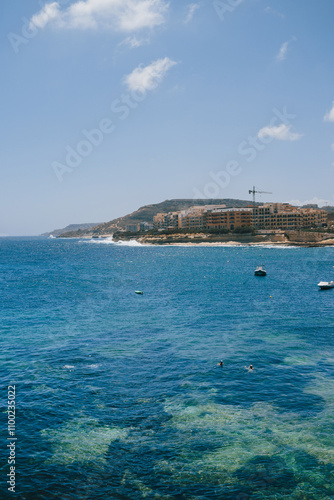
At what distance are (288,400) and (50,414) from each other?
1739 centimetres

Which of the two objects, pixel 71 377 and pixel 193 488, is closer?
pixel 193 488

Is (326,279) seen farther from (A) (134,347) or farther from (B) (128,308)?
(A) (134,347)

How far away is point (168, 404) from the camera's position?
87.6ft

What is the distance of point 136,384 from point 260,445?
11.7 meters

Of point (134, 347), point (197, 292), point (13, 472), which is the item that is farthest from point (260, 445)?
point (197, 292)

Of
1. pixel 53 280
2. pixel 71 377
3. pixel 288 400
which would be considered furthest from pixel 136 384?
pixel 53 280

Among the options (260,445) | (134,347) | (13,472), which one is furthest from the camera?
(134,347)

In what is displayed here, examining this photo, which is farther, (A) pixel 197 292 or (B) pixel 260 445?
(A) pixel 197 292

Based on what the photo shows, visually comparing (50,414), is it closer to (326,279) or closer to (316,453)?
(316,453)

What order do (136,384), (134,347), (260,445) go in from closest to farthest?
(260,445)
(136,384)
(134,347)

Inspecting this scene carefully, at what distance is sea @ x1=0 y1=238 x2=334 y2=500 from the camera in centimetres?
1884

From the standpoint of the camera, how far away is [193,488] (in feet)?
59.6

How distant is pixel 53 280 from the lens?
9769 cm

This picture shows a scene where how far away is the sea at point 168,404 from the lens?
18.8m
